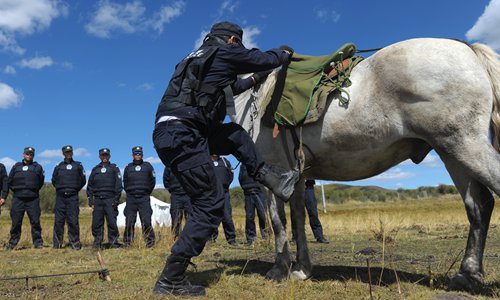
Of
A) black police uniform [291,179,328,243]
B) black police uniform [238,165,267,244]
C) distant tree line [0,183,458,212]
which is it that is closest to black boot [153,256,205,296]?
black police uniform [291,179,328,243]

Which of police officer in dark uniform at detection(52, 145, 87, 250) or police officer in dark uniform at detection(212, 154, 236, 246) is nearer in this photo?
police officer in dark uniform at detection(212, 154, 236, 246)

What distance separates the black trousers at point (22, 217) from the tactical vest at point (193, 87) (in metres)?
9.23

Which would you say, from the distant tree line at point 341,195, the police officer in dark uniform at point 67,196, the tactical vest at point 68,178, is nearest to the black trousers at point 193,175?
the police officer in dark uniform at point 67,196

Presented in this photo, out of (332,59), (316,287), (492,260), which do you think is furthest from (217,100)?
(492,260)

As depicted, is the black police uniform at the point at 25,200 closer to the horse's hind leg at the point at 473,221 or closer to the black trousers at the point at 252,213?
the black trousers at the point at 252,213

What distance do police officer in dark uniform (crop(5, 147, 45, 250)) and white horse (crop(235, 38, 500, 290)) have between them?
31.6 ft

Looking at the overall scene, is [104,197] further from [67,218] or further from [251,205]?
[251,205]

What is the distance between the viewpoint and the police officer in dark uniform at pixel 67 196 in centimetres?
1166

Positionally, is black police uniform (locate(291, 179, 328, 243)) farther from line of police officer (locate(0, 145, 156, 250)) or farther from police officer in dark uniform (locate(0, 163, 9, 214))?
police officer in dark uniform (locate(0, 163, 9, 214))

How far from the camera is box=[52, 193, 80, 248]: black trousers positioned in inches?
456

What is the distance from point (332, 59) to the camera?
4.39m

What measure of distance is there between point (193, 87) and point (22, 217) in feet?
31.9

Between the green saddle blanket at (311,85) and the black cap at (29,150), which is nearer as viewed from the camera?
the green saddle blanket at (311,85)

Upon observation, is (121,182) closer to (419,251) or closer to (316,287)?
(419,251)
